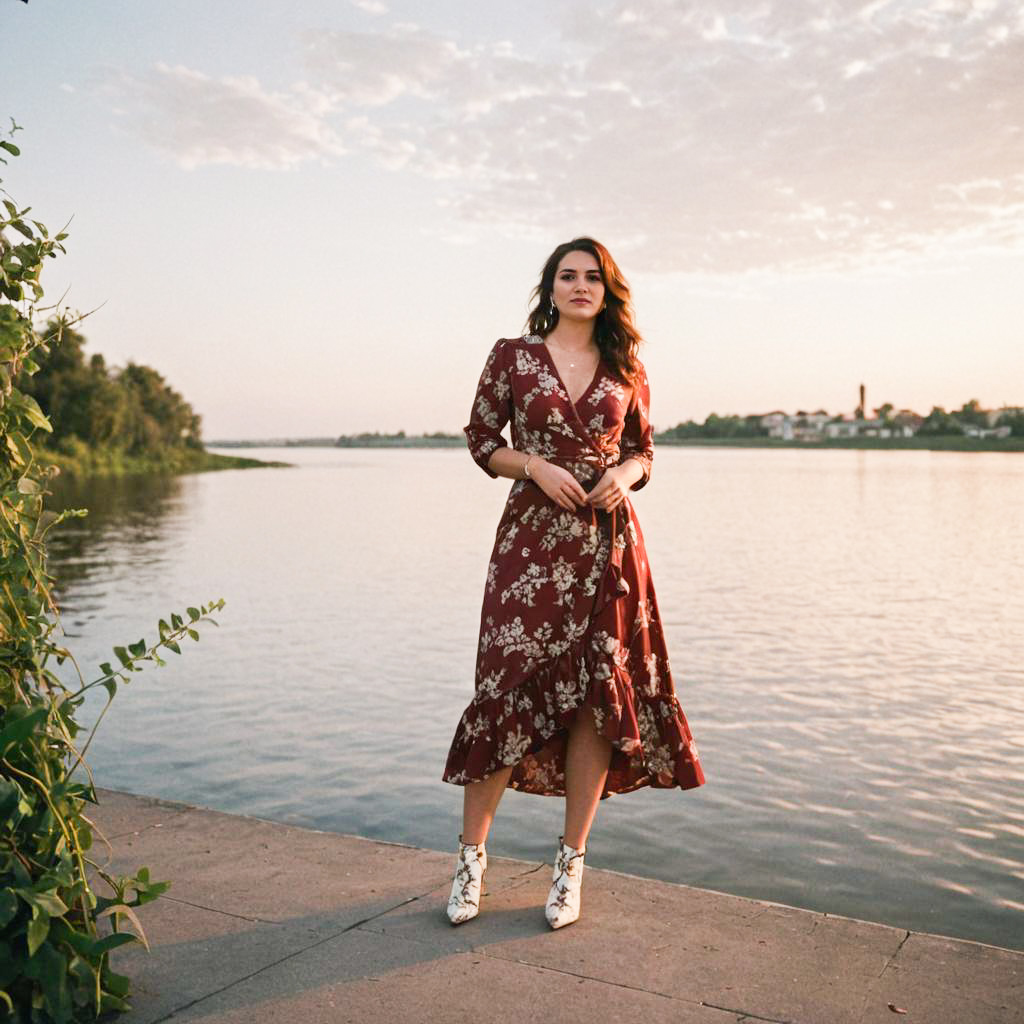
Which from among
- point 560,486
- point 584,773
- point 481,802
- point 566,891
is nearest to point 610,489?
point 560,486

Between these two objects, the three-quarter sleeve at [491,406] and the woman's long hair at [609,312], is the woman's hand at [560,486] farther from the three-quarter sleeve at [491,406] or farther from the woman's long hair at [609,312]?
the woman's long hair at [609,312]

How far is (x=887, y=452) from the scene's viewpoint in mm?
127125

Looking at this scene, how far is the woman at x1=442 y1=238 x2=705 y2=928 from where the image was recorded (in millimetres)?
3389

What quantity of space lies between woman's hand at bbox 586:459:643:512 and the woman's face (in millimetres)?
501

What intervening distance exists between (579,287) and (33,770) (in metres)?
2.07

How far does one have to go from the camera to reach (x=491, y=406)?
363 cm

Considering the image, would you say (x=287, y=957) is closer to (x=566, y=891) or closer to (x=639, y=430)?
(x=566, y=891)

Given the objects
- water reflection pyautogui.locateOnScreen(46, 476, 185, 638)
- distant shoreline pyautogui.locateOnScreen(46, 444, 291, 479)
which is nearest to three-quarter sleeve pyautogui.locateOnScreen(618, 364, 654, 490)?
water reflection pyautogui.locateOnScreen(46, 476, 185, 638)

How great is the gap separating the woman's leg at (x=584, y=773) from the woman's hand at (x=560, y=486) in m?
0.65

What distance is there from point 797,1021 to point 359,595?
1142cm

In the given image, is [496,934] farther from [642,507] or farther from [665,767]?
[642,507]

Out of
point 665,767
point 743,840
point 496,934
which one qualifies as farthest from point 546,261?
point 743,840

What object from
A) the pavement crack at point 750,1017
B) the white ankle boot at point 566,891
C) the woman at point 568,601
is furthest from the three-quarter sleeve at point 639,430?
the pavement crack at point 750,1017

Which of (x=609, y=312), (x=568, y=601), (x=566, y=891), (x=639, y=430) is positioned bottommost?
(x=566, y=891)
